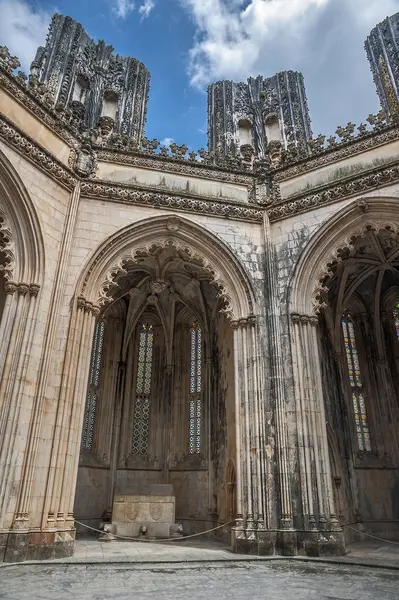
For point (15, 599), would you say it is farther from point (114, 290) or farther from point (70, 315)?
point (114, 290)

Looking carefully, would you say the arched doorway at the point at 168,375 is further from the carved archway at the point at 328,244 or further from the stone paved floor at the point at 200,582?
the stone paved floor at the point at 200,582

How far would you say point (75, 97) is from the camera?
21.5 m

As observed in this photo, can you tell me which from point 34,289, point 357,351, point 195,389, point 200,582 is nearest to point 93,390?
point 195,389

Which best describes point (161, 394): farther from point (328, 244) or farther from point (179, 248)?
point (328, 244)

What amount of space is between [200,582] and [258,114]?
858 inches

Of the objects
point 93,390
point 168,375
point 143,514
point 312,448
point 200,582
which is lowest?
point 200,582

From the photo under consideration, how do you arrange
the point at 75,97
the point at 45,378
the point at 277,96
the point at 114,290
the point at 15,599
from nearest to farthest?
the point at 15,599 < the point at 45,378 < the point at 114,290 < the point at 75,97 < the point at 277,96

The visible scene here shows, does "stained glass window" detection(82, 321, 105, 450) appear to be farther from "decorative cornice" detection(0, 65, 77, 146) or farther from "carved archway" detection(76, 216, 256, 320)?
"decorative cornice" detection(0, 65, 77, 146)

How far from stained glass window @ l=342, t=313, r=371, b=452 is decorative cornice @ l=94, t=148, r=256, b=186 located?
7927mm

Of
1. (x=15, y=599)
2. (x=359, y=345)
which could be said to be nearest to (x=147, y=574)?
(x=15, y=599)

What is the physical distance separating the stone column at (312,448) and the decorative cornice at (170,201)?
3.88m

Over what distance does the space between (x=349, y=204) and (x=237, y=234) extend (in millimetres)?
3351

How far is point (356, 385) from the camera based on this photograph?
17.2 m

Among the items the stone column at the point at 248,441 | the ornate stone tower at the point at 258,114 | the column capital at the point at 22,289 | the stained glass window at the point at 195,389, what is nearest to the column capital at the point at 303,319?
the stone column at the point at 248,441
